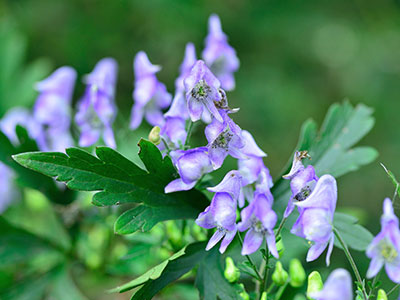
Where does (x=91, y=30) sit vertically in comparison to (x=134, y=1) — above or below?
below

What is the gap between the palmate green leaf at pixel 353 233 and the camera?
106 centimetres

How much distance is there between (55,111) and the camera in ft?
5.06

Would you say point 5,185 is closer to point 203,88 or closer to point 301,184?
point 203,88

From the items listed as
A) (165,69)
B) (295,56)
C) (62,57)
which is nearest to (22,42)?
(62,57)

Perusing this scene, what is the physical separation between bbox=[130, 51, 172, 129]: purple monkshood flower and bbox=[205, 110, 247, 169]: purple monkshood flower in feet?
1.28

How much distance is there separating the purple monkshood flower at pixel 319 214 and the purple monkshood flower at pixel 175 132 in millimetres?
326

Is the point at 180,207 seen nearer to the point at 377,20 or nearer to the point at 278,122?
the point at 278,122

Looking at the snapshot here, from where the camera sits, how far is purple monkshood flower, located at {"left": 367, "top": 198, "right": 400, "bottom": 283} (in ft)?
2.24

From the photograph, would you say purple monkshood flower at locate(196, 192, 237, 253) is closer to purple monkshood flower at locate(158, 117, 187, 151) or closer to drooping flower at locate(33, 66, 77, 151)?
purple monkshood flower at locate(158, 117, 187, 151)

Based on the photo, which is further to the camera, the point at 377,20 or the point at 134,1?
the point at 377,20

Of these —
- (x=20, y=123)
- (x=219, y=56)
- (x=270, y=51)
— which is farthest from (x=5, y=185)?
(x=270, y=51)

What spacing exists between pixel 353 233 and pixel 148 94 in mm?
608

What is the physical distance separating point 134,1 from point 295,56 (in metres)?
1.18

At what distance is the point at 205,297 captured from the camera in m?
0.95
